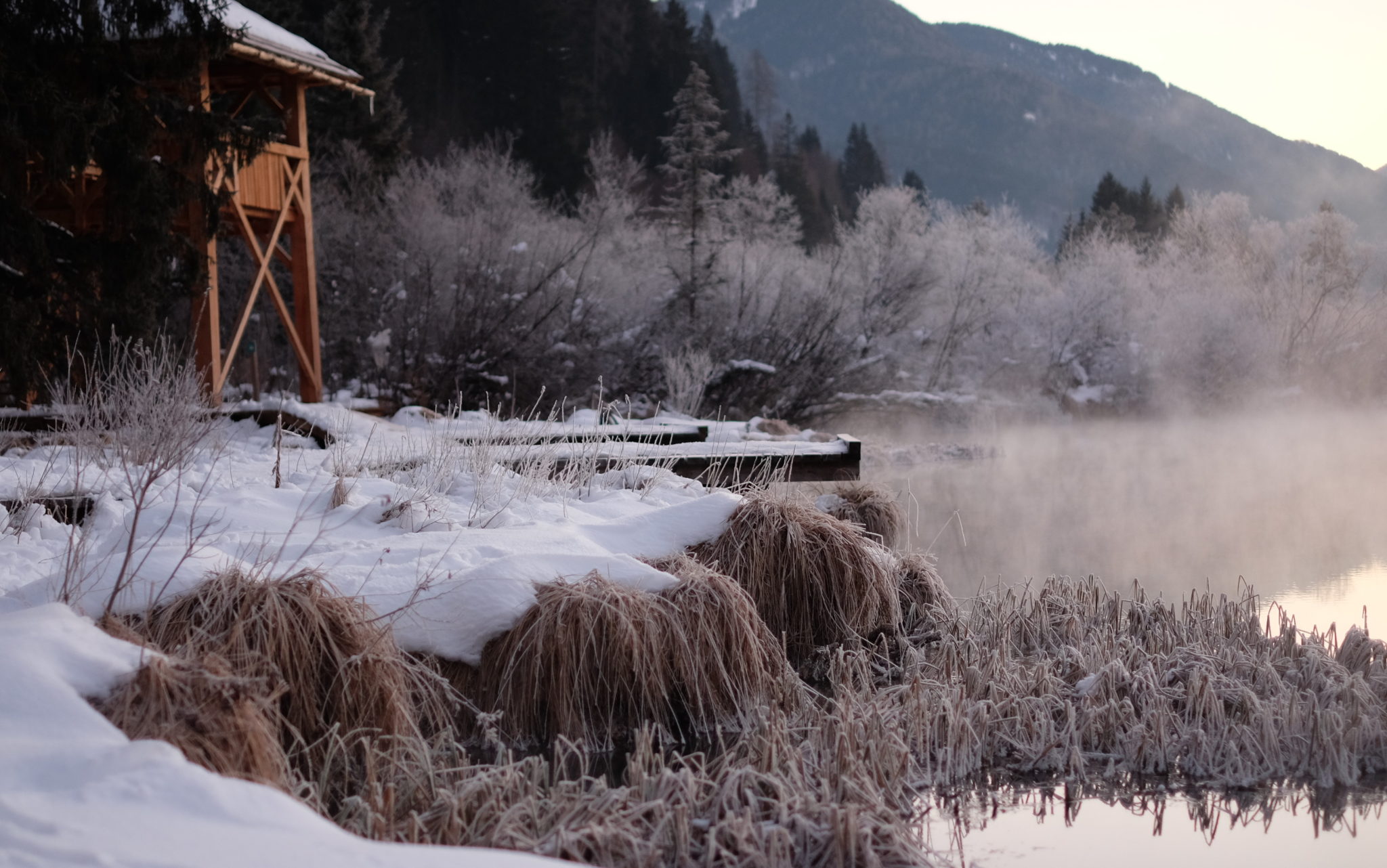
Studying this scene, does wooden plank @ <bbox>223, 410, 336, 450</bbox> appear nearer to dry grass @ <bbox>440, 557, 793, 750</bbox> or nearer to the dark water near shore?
the dark water near shore

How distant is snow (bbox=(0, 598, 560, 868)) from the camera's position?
2.41 meters

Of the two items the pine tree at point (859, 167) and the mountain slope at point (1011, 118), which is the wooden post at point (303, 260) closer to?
the pine tree at point (859, 167)

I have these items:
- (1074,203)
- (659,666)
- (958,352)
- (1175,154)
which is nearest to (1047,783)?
(659,666)

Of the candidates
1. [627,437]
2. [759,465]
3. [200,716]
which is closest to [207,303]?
[627,437]

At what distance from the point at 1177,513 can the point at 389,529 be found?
10592 millimetres

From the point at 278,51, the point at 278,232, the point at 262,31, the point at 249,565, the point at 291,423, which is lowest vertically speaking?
the point at 291,423

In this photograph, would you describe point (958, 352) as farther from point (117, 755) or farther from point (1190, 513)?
point (117, 755)

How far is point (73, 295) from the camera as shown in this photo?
10.5 m

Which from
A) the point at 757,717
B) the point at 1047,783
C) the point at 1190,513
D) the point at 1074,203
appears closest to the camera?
the point at 1047,783

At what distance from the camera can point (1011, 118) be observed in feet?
409

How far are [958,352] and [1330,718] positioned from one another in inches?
978

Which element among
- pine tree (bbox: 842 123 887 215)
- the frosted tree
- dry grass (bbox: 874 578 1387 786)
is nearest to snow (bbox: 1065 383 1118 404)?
the frosted tree

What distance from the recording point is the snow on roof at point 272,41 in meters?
12.1

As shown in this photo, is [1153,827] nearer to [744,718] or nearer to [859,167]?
[744,718]
